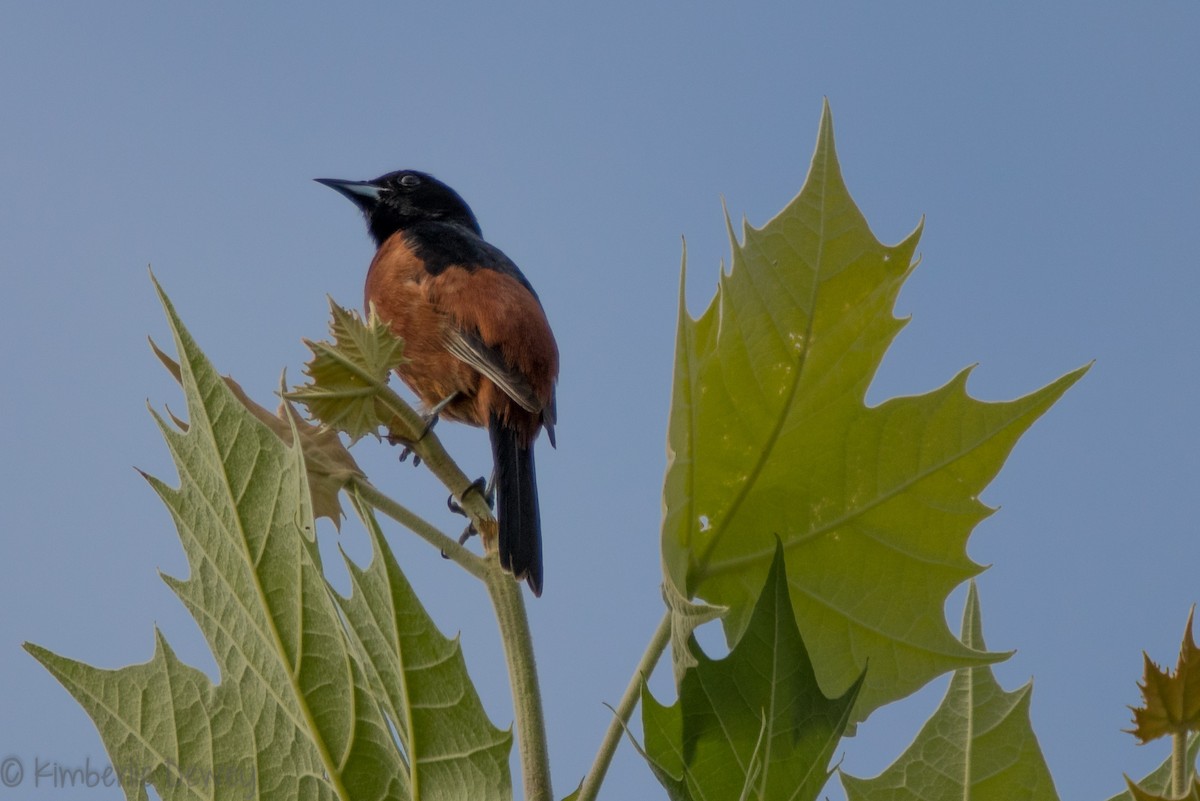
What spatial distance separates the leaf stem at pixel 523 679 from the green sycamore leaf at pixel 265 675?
7 cm

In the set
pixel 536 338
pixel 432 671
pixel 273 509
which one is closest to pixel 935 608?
pixel 432 671

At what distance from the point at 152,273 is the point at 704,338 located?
656mm

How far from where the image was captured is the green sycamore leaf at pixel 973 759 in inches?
57.5

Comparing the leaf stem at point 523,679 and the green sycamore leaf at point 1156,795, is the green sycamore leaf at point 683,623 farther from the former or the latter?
the green sycamore leaf at point 1156,795

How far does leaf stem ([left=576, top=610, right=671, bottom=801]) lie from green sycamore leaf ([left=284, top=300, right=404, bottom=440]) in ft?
1.66

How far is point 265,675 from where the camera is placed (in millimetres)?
1260

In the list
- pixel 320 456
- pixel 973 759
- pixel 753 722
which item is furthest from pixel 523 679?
pixel 973 759

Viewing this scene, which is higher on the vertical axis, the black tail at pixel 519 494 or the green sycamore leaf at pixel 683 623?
the black tail at pixel 519 494

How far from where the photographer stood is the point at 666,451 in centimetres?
143

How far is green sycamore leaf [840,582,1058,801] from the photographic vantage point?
4.79ft

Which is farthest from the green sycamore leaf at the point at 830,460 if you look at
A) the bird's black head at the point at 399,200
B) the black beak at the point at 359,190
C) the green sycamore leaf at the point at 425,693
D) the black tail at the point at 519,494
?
the black beak at the point at 359,190

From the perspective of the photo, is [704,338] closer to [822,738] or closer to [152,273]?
[822,738]

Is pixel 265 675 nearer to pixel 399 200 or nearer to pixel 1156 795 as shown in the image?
pixel 1156 795

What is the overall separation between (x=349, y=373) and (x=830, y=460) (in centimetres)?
65
